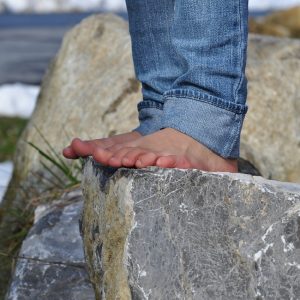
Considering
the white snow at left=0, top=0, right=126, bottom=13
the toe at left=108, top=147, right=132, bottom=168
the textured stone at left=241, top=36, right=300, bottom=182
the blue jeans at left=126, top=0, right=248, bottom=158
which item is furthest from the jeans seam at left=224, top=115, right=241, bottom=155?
the white snow at left=0, top=0, right=126, bottom=13

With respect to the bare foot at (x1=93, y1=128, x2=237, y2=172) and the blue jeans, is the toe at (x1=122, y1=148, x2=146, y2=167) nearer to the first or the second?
the bare foot at (x1=93, y1=128, x2=237, y2=172)

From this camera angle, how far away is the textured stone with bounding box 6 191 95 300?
2.69 m

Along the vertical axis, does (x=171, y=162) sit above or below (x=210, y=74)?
below

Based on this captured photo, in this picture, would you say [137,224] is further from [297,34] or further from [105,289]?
[297,34]

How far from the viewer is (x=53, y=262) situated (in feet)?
9.24

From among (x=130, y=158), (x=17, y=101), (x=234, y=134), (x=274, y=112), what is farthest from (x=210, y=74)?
(x=17, y=101)

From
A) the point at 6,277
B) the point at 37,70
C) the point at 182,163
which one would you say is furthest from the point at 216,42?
the point at 37,70

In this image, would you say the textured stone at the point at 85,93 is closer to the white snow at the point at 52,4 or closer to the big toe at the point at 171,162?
the big toe at the point at 171,162

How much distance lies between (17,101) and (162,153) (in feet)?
19.6

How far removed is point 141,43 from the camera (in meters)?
2.49

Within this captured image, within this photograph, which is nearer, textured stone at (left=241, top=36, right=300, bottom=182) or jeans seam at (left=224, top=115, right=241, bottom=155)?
jeans seam at (left=224, top=115, right=241, bottom=155)

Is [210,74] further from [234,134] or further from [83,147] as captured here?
[83,147]

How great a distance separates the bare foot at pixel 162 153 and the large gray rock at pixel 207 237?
3cm

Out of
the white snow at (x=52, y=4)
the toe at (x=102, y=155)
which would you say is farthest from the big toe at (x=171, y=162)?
the white snow at (x=52, y=4)
